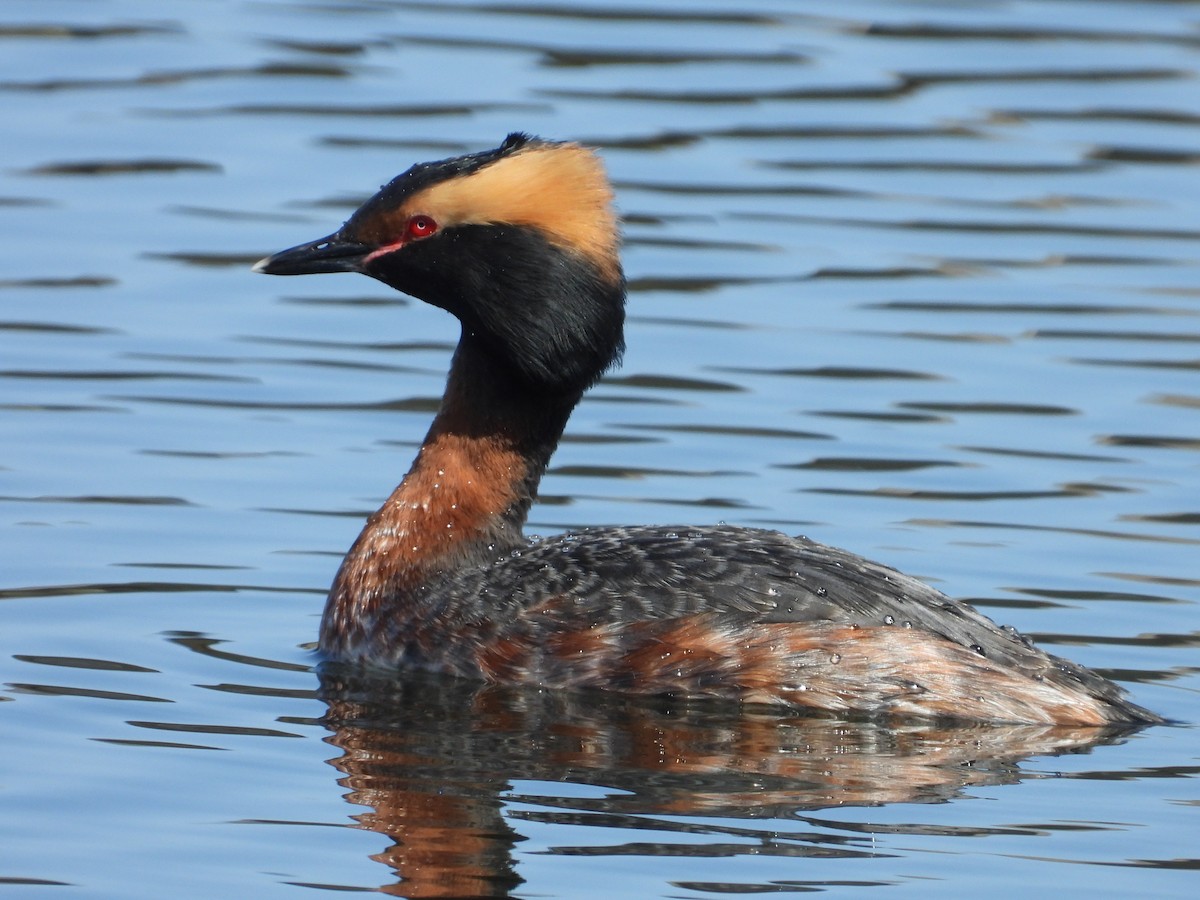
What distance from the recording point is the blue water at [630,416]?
7734 millimetres

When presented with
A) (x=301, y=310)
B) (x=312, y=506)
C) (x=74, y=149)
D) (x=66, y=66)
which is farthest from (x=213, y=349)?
(x=66, y=66)

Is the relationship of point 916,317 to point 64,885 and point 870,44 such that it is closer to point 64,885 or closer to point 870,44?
point 870,44

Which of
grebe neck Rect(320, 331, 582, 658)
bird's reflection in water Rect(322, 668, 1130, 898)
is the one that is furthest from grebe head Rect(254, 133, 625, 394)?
bird's reflection in water Rect(322, 668, 1130, 898)

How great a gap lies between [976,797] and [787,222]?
7.74 meters

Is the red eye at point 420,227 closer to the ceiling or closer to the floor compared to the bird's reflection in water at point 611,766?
closer to the ceiling

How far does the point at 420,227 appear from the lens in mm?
9977

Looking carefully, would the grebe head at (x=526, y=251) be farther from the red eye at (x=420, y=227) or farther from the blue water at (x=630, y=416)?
the blue water at (x=630, y=416)

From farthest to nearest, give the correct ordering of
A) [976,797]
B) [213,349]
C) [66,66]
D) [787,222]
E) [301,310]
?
1. [66,66]
2. [787,222]
3. [301,310]
4. [213,349]
5. [976,797]

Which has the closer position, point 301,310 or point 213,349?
point 213,349

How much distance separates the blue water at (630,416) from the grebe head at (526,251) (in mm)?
1307

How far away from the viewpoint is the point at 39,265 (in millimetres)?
14328

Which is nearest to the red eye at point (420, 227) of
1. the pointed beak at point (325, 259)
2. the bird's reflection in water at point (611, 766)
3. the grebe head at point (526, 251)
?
the grebe head at point (526, 251)

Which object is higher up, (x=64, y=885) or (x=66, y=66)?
(x=66, y=66)

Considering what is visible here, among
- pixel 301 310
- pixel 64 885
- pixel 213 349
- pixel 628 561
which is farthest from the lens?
pixel 301 310
